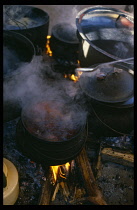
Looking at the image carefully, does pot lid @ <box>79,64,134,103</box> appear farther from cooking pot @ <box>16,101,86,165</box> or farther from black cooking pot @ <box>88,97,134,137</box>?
cooking pot @ <box>16,101,86,165</box>

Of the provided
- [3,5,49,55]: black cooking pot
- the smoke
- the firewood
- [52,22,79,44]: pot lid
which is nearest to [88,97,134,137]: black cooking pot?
the smoke

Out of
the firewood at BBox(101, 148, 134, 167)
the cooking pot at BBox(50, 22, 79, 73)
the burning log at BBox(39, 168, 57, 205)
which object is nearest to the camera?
the burning log at BBox(39, 168, 57, 205)

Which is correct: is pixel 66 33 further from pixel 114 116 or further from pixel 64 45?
pixel 114 116

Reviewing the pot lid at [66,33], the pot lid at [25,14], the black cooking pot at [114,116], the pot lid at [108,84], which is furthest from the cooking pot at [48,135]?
the pot lid at [25,14]

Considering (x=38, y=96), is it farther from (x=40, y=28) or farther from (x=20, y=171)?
(x=40, y=28)

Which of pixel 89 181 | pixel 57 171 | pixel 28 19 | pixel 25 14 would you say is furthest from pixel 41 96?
pixel 25 14
